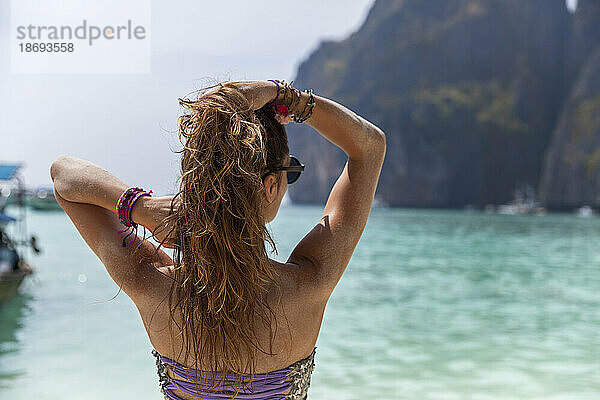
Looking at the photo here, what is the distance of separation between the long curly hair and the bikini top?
61 millimetres

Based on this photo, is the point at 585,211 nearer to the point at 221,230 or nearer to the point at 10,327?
the point at 10,327

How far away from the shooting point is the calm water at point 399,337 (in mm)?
6059

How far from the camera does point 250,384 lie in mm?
994

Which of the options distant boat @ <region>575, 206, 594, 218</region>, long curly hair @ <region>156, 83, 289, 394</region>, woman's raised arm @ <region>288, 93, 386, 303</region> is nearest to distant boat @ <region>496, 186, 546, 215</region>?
distant boat @ <region>575, 206, 594, 218</region>

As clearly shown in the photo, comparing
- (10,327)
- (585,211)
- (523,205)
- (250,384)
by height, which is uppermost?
(250,384)

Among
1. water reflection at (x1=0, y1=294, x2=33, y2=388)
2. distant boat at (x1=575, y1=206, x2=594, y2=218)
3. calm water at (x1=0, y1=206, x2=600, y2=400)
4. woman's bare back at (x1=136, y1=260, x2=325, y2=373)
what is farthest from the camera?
distant boat at (x1=575, y1=206, x2=594, y2=218)

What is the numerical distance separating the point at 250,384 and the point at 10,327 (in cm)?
915

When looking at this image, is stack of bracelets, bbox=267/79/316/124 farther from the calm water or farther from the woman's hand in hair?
the calm water

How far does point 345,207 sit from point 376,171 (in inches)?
4.4

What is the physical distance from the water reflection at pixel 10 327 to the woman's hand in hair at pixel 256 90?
6101 mm

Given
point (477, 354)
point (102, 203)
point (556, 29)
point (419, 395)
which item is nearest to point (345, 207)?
point (102, 203)

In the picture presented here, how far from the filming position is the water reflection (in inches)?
255

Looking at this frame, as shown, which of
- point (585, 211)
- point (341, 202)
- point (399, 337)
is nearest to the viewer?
point (341, 202)

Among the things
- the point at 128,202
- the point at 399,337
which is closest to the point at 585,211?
the point at 399,337
